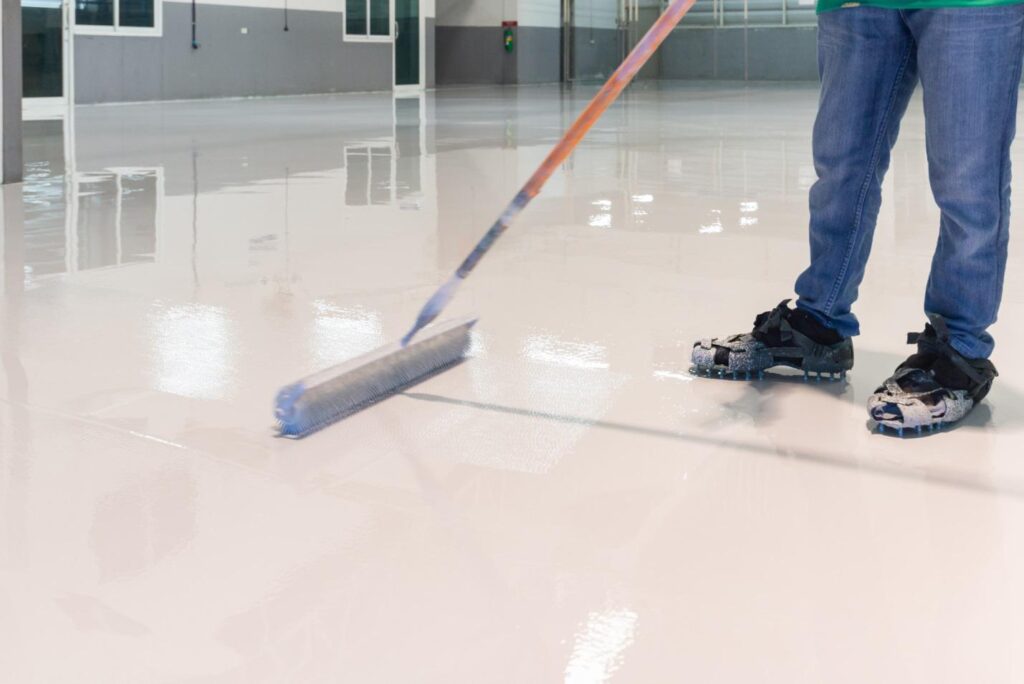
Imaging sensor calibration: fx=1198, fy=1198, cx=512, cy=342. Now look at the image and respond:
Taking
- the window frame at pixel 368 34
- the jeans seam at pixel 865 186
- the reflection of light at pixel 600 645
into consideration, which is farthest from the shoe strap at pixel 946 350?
the window frame at pixel 368 34

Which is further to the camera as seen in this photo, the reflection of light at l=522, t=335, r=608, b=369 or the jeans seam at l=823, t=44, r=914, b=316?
the reflection of light at l=522, t=335, r=608, b=369

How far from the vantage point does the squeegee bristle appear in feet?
5.77

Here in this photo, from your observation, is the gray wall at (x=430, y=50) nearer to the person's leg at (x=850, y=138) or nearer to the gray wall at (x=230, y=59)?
the gray wall at (x=230, y=59)

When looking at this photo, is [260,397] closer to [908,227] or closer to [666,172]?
[908,227]

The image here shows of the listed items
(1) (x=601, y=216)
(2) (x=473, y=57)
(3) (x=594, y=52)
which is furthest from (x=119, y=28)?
(3) (x=594, y=52)

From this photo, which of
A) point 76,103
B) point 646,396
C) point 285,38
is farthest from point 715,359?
point 285,38

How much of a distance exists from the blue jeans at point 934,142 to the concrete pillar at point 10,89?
147 inches

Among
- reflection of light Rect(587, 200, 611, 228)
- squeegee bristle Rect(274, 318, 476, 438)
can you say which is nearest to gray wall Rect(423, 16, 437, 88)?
reflection of light Rect(587, 200, 611, 228)

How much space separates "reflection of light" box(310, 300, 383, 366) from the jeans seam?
33.9 inches

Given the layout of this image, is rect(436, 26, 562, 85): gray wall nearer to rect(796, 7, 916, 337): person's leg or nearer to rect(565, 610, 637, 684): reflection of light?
rect(796, 7, 916, 337): person's leg

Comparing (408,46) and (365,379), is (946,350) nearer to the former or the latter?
(365,379)

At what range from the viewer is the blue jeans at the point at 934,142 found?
183cm

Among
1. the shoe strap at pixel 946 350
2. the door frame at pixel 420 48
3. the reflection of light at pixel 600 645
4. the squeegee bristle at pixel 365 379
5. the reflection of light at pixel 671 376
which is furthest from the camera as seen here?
the door frame at pixel 420 48

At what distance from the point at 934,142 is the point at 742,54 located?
20.9 m
